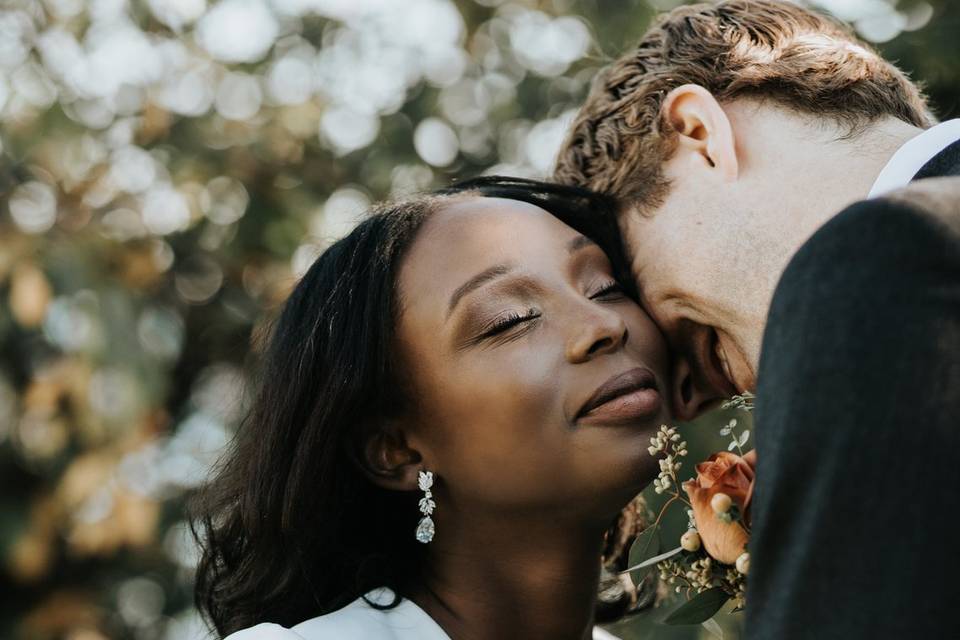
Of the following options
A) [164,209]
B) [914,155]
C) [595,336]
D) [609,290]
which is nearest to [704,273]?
[609,290]

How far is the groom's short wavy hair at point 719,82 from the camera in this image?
132 inches

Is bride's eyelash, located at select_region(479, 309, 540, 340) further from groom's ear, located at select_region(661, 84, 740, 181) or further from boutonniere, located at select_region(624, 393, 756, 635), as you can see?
groom's ear, located at select_region(661, 84, 740, 181)

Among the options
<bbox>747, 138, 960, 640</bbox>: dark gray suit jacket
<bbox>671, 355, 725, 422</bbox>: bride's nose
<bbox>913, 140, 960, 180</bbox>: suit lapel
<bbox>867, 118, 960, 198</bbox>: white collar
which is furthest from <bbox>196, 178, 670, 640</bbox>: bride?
<bbox>747, 138, 960, 640</bbox>: dark gray suit jacket

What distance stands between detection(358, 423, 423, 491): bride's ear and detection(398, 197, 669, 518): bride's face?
0.06 m

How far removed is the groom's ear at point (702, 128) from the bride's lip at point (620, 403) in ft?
2.17

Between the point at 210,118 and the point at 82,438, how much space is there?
208 centimetres

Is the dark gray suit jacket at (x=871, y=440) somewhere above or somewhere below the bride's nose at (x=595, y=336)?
above

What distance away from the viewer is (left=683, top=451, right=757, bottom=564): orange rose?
8.78ft

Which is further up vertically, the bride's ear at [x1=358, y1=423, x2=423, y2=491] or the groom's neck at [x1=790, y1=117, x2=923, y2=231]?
the groom's neck at [x1=790, y1=117, x2=923, y2=231]

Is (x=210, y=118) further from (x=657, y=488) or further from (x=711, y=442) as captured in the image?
(x=657, y=488)

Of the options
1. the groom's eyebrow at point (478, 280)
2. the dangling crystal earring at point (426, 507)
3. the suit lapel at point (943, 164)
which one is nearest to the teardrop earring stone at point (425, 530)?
the dangling crystal earring at point (426, 507)

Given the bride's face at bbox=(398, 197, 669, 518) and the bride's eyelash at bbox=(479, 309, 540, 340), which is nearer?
the bride's face at bbox=(398, 197, 669, 518)

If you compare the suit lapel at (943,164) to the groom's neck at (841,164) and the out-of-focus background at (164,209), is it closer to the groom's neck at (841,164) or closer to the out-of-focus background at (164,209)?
the groom's neck at (841,164)

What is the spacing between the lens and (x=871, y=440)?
61.1 inches
